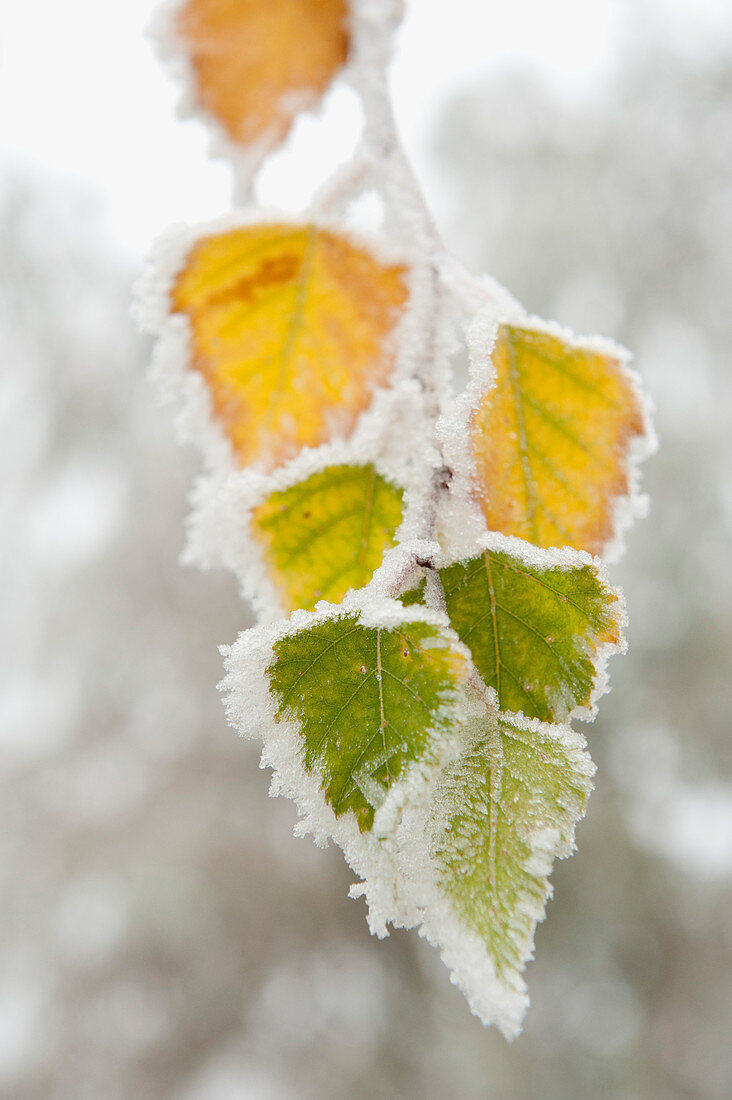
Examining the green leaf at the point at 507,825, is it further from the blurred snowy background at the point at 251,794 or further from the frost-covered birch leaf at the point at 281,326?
the blurred snowy background at the point at 251,794

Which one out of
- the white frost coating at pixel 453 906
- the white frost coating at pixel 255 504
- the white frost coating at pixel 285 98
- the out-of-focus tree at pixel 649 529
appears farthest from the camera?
the out-of-focus tree at pixel 649 529

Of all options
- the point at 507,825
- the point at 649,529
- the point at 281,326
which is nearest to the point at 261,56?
the point at 281,326

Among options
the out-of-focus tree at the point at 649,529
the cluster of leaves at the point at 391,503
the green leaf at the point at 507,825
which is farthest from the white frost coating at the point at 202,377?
the out-of-focus tree at the point at 649,529

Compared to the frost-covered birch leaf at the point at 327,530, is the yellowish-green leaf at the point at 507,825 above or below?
below

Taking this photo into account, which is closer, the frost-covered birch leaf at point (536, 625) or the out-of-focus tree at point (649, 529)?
the frost-covered birch leaf at point (536, 625)

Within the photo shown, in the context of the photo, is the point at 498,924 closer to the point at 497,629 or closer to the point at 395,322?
the point at 497,629

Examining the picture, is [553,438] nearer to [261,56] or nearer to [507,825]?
[507,825]

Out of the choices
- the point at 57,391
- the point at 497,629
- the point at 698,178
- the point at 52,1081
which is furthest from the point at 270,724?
the point at 52,1081

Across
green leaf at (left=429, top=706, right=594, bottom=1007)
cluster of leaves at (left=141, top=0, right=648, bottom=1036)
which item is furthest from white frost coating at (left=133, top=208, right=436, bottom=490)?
green leaf at (left=429, top=706, right=594, bottom=1007)
